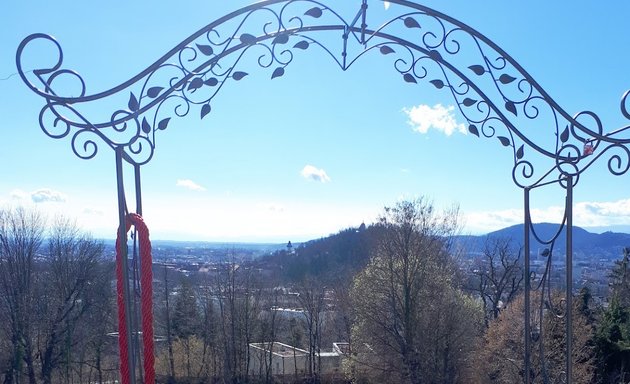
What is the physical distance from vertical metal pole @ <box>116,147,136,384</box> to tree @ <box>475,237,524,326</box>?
50.9 feet

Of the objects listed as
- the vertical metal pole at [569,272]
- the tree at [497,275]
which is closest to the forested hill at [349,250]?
the tree at [497,275]

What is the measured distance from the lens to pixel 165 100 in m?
2.34

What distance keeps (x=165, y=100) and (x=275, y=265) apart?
26600 mm

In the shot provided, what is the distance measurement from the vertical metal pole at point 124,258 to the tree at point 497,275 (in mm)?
15515

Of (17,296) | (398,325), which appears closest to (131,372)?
(398,325)

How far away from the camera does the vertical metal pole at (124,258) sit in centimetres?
211

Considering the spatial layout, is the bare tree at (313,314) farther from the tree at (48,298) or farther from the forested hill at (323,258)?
the tree at (48,298)

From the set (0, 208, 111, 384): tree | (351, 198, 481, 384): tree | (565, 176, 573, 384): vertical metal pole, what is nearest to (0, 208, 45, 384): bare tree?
(0, 208, 111, 384): tree

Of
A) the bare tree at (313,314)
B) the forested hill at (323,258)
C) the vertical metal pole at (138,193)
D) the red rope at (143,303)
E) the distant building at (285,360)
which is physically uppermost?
the vertical metal pole at (138,193)

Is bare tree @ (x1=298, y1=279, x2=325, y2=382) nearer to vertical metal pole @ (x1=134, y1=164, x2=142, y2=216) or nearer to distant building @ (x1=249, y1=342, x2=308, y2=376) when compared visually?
distant building @ (x1=249, y1=342, x2=308, y2=376)

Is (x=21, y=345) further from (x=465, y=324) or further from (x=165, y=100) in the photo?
(x=165, y=100)

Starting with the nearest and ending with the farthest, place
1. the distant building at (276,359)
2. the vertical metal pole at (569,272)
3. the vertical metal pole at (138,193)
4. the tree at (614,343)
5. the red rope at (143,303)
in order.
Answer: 1. the red rope at (143,303)
2. the vertical metal pole at (138,193)
3. the vertical metal pole at (569,272)
4. the tree at (614,343)
5. the distant building at (276,359)

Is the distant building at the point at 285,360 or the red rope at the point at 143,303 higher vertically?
the red rope at the point at 143,303

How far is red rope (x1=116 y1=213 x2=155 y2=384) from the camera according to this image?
6.88ft
